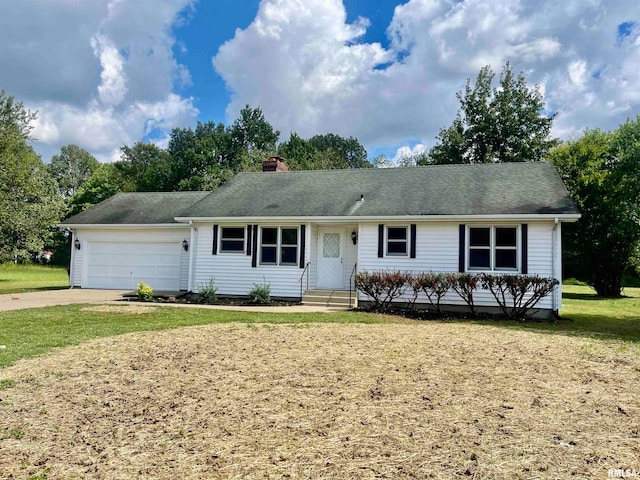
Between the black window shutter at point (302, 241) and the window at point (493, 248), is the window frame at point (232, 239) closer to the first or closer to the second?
the black window shutter at point (302, 241)

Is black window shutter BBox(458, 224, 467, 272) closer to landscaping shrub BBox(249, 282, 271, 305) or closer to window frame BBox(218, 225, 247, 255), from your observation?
landscaping shrub BBox(249, 282, 271, 305)

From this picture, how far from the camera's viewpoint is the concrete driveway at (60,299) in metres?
12.8

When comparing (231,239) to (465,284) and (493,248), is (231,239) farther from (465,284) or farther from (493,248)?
(493,248)

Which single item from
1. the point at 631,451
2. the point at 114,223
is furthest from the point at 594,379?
the point at 114,223

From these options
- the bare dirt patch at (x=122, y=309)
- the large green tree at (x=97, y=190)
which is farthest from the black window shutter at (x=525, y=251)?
the large green tree at (x=97, y=190)

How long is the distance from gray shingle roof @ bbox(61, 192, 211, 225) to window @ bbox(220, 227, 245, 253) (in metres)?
3.23

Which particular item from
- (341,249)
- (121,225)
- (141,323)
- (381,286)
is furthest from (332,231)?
(121,225)

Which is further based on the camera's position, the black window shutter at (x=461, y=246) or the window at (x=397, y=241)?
the window at (x=397, y=241)

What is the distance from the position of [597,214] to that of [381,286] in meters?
15.6

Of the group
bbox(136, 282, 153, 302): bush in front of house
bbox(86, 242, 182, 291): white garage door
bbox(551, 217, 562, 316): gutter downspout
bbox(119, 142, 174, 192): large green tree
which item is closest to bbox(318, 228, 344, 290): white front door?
bbox(136, 282, 153, 302): bush in front of house

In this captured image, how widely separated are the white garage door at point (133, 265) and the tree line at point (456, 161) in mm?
10056

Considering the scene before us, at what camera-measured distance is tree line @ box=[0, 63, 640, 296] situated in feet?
72.8

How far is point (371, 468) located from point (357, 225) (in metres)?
12.0

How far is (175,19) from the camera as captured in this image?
17484 mm
